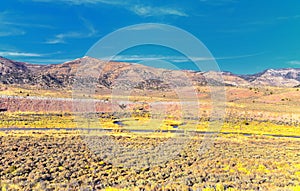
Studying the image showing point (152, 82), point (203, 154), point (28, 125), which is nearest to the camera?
point (203, 154)

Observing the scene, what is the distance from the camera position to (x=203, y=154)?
24891mm

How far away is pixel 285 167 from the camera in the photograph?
21.4 metres

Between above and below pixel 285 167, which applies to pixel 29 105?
above

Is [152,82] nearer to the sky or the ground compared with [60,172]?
nearer to the sky

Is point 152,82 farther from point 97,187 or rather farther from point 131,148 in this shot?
point 97,187

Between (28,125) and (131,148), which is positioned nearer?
(131,148)

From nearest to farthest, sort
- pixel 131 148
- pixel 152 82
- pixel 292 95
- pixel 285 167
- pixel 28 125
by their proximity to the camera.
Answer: pixel 285 167, pixel 131 148, pixel 28 125, pixel 292 95, pixel 152 82

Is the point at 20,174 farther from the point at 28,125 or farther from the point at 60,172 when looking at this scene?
the point at 28,125

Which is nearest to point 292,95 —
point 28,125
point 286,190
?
point 28,125

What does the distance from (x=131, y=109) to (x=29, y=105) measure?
2170 centimetres

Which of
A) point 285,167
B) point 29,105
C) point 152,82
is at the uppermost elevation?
point 152,82

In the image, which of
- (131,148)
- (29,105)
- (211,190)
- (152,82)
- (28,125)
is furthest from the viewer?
(152,82)

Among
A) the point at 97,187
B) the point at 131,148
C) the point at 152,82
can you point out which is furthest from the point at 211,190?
the point at 152,82

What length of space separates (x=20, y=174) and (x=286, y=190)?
13.2m
